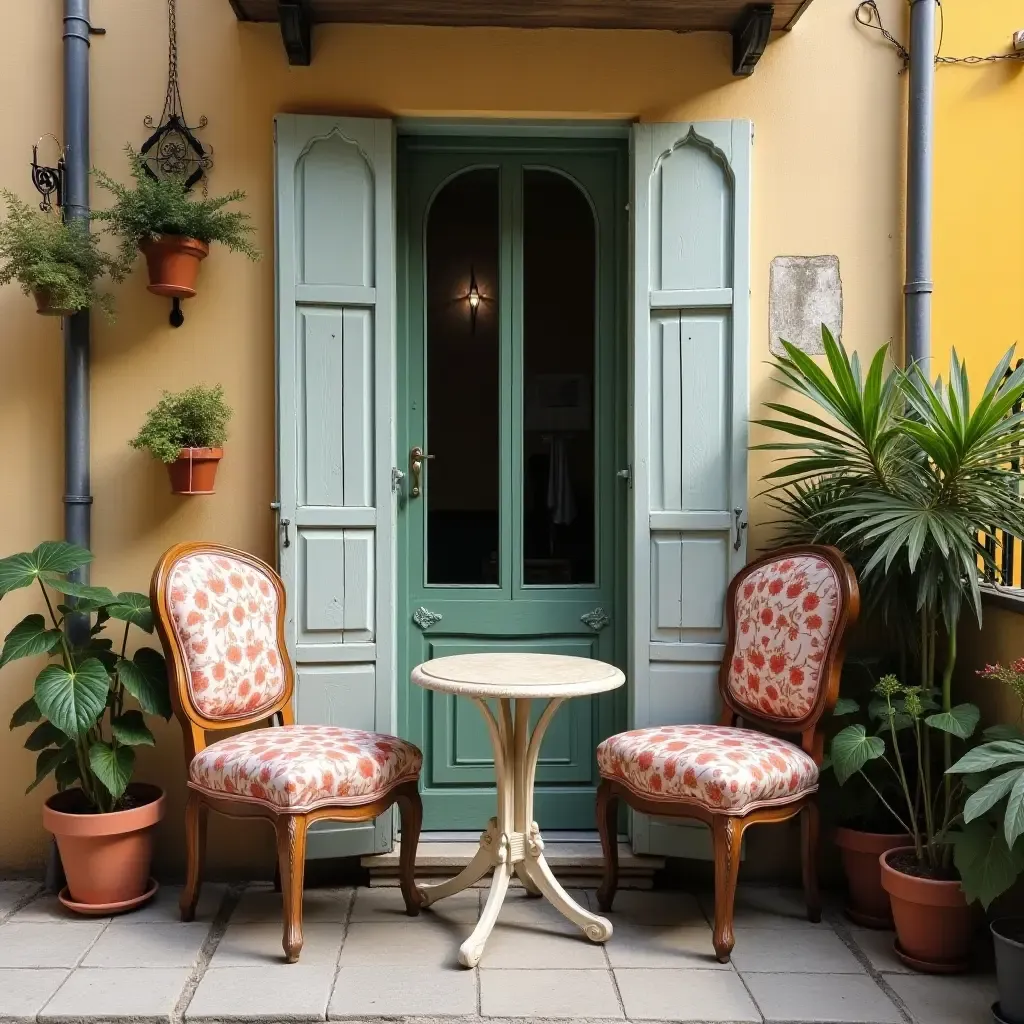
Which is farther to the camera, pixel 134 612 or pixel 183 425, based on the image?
pixel 183 425

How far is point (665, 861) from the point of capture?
3.51 metres

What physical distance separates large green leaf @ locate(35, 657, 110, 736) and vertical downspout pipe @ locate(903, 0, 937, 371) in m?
2.86

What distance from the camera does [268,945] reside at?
2.96 meters

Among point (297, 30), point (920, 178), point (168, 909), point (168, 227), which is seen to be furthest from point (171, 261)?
point (920, 178)

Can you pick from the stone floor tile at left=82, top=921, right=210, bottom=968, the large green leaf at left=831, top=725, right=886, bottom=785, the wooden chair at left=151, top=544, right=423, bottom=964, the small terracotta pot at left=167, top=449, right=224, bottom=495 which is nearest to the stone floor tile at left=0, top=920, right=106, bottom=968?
the stone floor tile at left=82, top=921, right=210, bottom=968

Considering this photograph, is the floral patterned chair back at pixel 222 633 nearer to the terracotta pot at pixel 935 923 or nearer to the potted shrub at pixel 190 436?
the potted shrub at pixel 190 436

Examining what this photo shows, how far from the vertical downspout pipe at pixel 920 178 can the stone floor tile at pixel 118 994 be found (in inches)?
120

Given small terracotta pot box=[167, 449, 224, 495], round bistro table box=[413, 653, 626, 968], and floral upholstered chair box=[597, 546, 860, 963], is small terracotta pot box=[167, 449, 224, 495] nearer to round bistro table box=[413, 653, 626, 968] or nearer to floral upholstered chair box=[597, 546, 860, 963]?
round bistro table box=[413, 653, 626, 968]

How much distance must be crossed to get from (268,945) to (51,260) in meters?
2.20

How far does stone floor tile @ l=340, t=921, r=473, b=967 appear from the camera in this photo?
2.87 m

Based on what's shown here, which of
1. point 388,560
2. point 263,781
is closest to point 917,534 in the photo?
point 388,560

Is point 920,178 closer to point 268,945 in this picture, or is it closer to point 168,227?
point 168,227

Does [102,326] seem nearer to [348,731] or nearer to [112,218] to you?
[112,218]

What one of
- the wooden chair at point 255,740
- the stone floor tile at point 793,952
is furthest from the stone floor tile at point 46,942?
the stone floor tile at point 793,952
